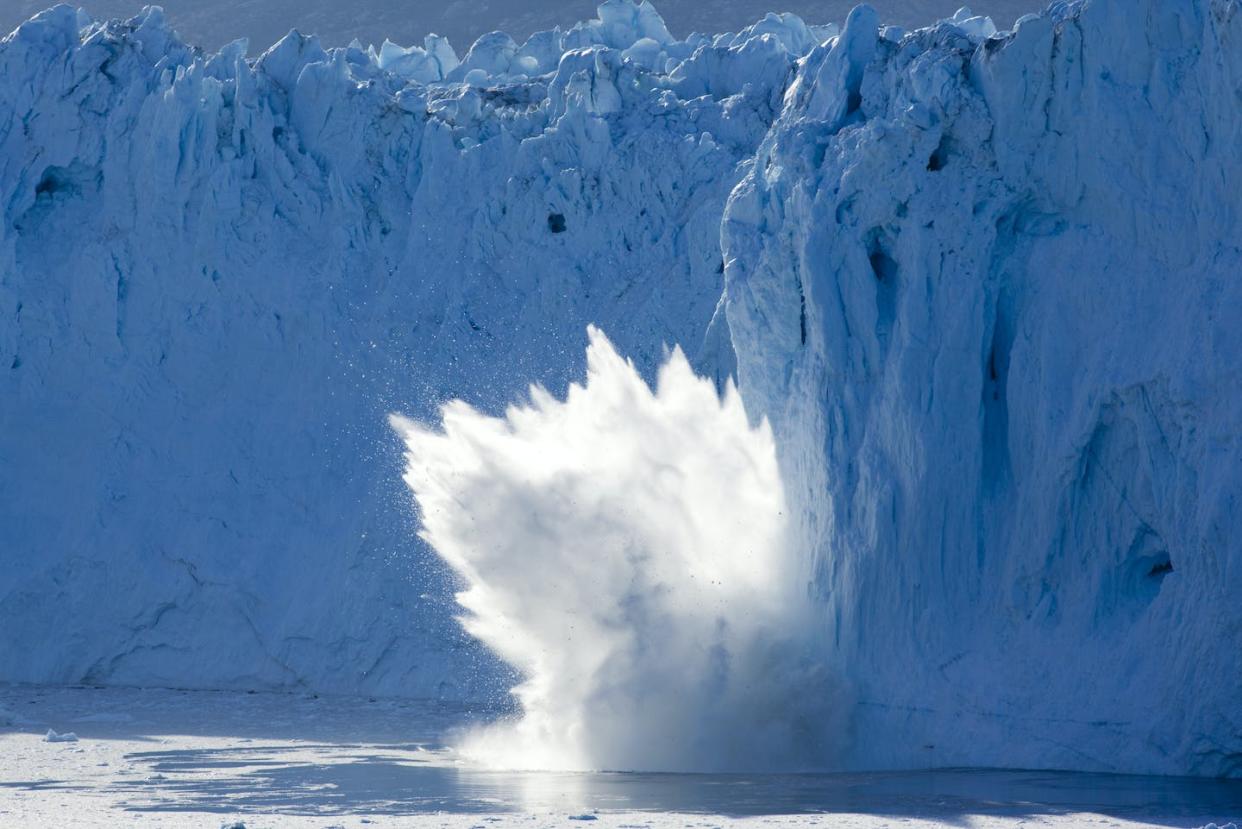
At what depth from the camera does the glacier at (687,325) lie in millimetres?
12336

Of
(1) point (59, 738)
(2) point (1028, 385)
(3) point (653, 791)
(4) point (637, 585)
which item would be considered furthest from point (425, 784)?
(2) point (1028, 385)

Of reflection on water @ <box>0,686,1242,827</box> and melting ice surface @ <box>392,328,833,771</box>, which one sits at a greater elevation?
melting ice surface @ <box>392,328,833,771</box>

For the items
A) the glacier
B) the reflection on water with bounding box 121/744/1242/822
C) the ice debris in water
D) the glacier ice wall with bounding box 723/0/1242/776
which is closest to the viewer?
the reflection on water with bounding box 121/744/1242/822

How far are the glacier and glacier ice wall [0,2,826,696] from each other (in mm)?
48

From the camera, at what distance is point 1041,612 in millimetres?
12586

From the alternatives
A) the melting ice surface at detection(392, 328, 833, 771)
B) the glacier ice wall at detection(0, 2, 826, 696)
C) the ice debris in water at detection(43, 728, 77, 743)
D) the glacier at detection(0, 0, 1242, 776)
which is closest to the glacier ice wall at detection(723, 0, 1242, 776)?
the glacier at detection(0, 0, 1242, 776)

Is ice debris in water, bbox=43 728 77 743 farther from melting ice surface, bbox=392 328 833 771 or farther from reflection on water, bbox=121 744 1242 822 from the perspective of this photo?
melting ice surface, bbox=392 328 833 771

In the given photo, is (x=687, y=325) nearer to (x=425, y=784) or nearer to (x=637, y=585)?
(x=637, y=585)

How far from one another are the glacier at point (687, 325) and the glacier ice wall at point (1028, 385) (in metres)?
0.03

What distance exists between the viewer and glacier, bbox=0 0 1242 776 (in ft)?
40.5

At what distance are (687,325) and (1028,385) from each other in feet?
25.0

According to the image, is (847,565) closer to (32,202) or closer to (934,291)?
(934,291)

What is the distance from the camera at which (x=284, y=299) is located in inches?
843

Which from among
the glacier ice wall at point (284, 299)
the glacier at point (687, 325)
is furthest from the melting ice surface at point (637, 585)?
the glacier ice wall at point (284, 299)
